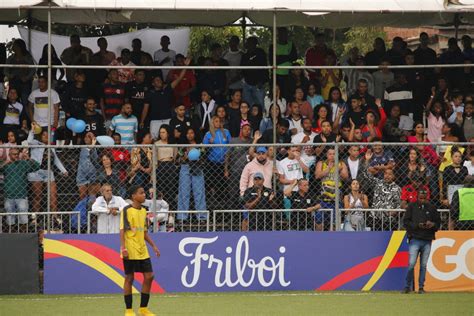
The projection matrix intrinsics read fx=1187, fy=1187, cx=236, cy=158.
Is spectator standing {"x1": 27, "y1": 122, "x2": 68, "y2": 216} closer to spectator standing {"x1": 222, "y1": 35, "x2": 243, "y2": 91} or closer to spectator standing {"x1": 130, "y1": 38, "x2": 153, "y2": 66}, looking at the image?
spectator standing {"x1": 130, "y1": 38, "x2": 153, "y2": 66}

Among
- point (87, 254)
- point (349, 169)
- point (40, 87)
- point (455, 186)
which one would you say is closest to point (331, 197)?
point (349, 169)

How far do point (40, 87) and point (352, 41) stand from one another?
2644cm

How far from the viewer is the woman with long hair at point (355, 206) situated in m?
20.2

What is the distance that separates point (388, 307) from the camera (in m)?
17.7

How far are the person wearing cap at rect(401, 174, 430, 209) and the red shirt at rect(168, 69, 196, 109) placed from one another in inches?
215

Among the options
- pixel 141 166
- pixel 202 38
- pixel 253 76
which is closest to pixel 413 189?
pixel 141 166

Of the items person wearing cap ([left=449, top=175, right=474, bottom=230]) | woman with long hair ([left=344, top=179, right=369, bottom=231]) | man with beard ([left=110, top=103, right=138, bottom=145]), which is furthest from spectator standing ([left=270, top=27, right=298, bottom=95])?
person wearing cap ([left=449, top=175, right=474, bottom=230])

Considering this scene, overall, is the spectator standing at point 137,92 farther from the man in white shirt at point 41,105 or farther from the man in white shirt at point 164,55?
the man in white shirt at point 41,105

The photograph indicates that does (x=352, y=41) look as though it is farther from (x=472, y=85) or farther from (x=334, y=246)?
(x=334, y=246)

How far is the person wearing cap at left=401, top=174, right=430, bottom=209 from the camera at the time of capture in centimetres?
1988

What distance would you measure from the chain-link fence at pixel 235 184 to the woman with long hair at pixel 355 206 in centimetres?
2

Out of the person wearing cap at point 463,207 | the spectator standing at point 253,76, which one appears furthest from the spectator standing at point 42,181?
the person wearing cap at point 463,207

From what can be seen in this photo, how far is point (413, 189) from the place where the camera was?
790 inches

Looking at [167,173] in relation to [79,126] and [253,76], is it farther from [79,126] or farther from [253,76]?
[253,76]
